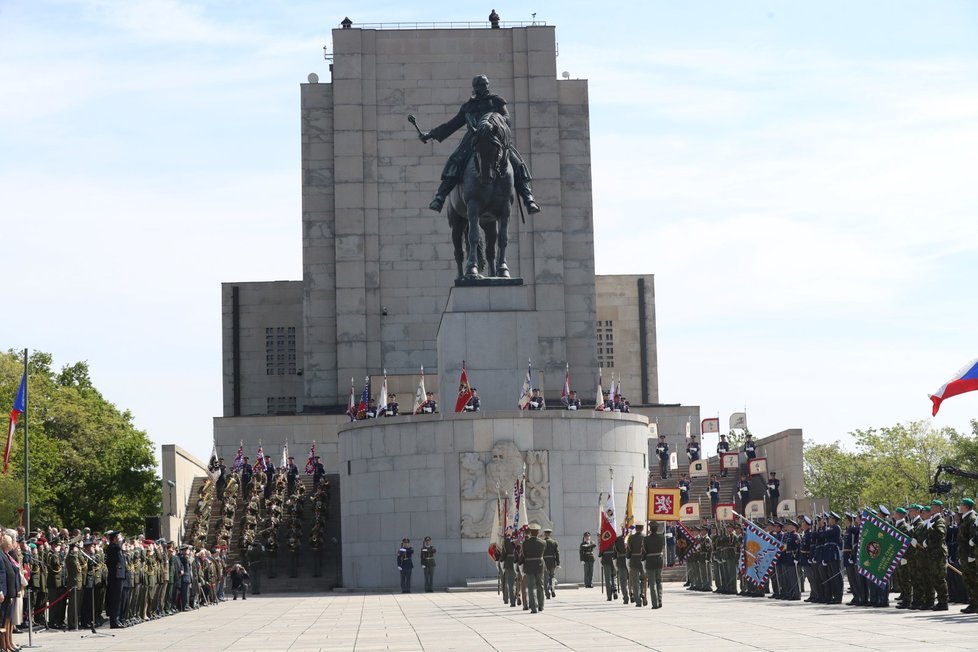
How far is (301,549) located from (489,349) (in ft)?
35.0

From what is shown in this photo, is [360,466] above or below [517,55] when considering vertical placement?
below

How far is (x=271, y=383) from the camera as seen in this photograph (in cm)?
7356

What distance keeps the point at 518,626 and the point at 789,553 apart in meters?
9.39

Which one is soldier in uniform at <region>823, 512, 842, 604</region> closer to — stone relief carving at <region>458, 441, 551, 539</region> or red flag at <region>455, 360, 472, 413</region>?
stone relief carving at <region>458, 441, 551, 539</region>

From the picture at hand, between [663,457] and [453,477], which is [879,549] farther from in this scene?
[663,457]

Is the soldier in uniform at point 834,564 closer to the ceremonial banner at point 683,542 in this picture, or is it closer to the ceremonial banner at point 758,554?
the ceremonial banner at point 758,554

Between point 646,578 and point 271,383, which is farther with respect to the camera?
point 271,383

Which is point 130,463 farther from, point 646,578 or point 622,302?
point 646,578

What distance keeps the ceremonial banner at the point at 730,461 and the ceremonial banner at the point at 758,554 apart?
2118 cm

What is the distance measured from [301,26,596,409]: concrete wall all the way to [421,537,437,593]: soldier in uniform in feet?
98.3

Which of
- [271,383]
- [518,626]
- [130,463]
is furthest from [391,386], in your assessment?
[518,626]

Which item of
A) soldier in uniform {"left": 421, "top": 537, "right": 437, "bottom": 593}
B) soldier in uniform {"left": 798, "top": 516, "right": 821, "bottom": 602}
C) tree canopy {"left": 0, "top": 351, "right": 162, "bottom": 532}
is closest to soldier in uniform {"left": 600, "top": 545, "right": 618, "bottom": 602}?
soldier in uniform {"left": 798, "top": 516, "right": 821, "bottom": 602}

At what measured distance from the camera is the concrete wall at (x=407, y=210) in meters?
69.8

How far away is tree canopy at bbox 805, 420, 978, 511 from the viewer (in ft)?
292
